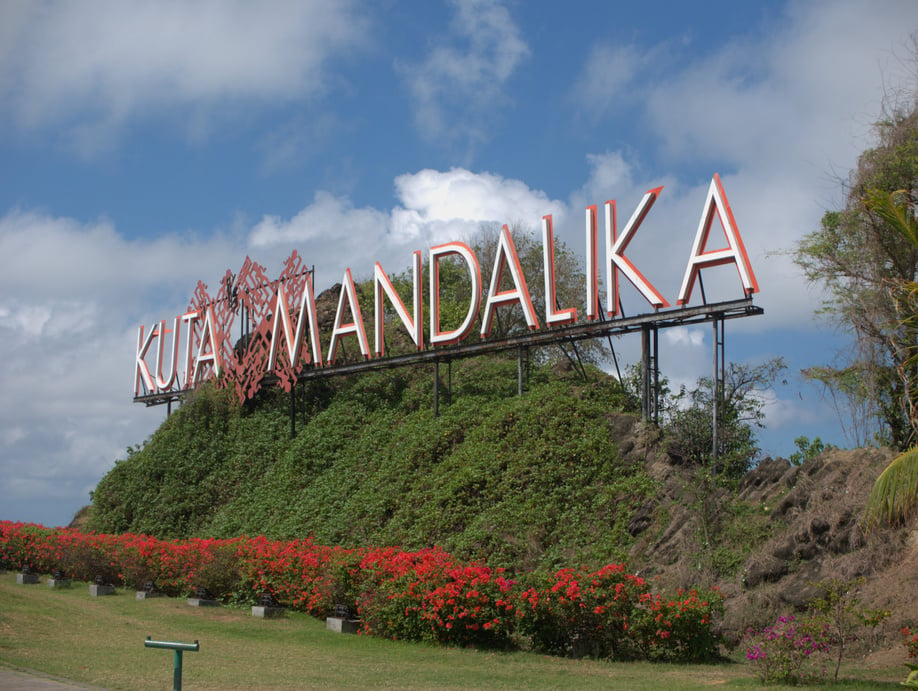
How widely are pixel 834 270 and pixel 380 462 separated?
12383 millimetres

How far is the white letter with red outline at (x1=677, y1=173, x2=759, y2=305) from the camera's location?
1888cm

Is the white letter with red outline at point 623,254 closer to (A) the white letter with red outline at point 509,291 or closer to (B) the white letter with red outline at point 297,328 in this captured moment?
(A) the white letter with red outline at point 509,291

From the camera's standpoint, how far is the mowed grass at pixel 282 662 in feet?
35.4

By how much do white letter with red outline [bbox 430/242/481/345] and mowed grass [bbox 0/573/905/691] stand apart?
32.5 ft

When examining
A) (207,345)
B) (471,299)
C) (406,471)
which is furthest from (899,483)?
(207,345)

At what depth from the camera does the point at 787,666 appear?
10.9m

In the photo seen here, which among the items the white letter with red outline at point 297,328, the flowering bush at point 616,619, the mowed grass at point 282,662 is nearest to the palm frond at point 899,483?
the mowed grass at point 282,662

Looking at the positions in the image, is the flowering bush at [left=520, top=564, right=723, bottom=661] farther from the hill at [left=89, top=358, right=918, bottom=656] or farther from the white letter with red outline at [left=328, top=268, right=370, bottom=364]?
the white letter with red outline at [left=328, top=268, right=370, bottom=364]

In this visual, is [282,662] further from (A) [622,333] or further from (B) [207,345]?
(B) [207,345]

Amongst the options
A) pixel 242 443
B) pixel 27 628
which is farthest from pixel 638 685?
pixel 242 443

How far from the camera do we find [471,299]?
83.0 feet

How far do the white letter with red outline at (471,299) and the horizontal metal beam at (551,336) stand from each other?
32 centimetres

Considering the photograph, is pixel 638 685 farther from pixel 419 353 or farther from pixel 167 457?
pixel 167 457

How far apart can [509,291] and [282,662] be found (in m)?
13.3
